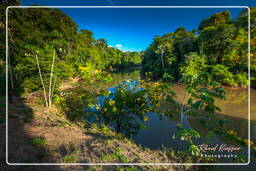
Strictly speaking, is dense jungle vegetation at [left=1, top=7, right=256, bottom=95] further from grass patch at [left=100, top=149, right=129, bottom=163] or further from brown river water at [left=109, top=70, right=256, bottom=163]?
grass patch at [left=100, top=149, right=129, bottom=163]

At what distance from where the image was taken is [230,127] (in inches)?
170

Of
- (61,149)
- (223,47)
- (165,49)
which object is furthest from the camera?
(165,49)

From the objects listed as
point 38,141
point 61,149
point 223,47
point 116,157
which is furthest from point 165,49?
point 38,141

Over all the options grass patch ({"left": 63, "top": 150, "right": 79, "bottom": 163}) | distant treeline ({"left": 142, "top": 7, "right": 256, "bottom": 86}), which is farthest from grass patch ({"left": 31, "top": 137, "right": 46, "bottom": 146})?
distant treeline ({"left": 142, "top": 7, "right": 256, "bottom": 86})

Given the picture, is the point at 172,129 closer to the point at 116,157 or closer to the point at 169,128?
the point at 169,128

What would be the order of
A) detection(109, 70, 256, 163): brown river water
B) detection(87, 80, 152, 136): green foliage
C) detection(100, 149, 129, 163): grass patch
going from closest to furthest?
detection(100, 149, 129, 163): grass patch < detection(109, 70, 256, 163): brown river water < detection(87, 80, 152, 136): green foliage

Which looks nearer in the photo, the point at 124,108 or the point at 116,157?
the point at 116,157

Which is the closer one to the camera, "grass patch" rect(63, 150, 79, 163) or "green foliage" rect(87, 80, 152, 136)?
"grass patch" rect(63, 150, 79, 163)

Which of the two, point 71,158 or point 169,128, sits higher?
point 71,158

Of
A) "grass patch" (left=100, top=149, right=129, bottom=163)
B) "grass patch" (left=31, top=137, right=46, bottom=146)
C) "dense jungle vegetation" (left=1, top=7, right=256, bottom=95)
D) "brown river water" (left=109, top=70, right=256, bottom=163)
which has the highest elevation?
"dense jungle vegetation" (left=1, top=7, right=256, bottom=95)

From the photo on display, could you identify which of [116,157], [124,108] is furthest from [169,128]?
[116,157]

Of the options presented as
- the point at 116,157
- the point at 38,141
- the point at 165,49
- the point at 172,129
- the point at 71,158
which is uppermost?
the point at 165,49

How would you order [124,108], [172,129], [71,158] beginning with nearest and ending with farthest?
[71,158] < [124,108] < [172,129]

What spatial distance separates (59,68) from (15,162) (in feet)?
13.5
